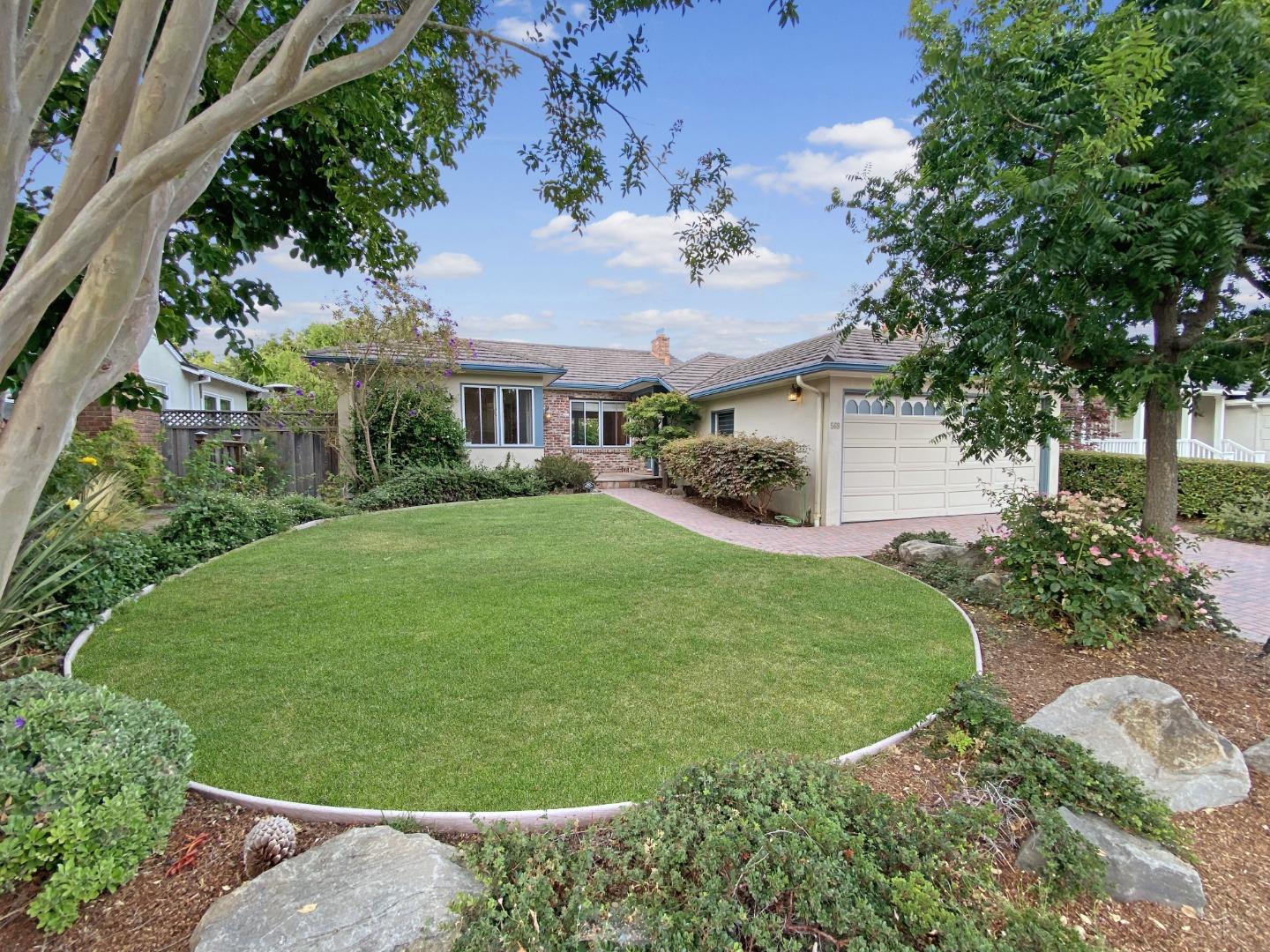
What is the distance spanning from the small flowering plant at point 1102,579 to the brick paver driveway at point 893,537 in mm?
721

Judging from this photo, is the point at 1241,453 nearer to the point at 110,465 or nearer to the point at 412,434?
the point at 412,434

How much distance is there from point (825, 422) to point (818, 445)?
451 mm

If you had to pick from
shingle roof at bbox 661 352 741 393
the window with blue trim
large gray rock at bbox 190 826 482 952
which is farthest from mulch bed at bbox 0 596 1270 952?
shingle roof at bbox 661 352 741 393

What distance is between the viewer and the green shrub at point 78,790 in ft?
6.39

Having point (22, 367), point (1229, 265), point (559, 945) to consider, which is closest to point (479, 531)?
point (22, 367)

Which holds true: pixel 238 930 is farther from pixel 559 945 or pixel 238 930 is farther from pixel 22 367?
pixel 22 367

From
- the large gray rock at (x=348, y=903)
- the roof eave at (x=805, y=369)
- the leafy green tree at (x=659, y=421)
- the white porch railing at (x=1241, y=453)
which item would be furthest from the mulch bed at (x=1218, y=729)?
the white porch railing at (x=1241, y=453)

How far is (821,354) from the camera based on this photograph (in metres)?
10.6

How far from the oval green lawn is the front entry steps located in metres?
9.93

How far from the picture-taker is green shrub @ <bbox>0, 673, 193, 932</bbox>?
1.95 meters

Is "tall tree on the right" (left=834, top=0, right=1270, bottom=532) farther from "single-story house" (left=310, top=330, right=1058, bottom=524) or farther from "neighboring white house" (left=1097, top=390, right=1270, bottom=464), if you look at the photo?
"neighboring white house" (left=1097, top=390, right=1270, bottom=464)

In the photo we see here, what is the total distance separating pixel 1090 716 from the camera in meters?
3.23

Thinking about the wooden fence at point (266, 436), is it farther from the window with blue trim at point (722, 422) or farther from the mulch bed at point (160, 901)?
the window with blue trim at point (722, 422)

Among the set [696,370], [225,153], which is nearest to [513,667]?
[225,153]
